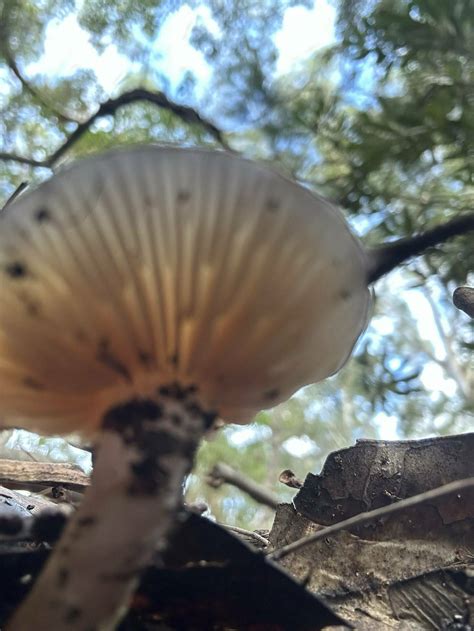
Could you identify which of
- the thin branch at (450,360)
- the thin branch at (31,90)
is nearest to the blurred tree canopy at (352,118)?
the thin branch at (31,90)

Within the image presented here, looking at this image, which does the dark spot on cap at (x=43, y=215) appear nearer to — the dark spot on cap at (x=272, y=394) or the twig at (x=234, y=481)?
the dark spot on cap at (x=272, y=394)

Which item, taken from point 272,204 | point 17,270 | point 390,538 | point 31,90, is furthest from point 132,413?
point 31,90

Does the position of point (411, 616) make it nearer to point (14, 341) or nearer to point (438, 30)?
point (14, 341)

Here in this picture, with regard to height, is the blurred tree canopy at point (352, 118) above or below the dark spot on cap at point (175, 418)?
above

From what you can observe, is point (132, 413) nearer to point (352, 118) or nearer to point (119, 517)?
point (119, 517)

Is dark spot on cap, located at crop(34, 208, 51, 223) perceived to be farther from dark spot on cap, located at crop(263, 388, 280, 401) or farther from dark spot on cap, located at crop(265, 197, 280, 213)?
dark spot on cap, located at crop(263, 388, 280, 401)

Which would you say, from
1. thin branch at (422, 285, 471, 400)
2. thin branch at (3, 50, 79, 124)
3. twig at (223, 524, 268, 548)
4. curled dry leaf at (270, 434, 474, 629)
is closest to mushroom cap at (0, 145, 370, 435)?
curled dry leaf at (270, 434, 474, 629)

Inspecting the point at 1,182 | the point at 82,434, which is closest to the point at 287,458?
the point at 1,182
